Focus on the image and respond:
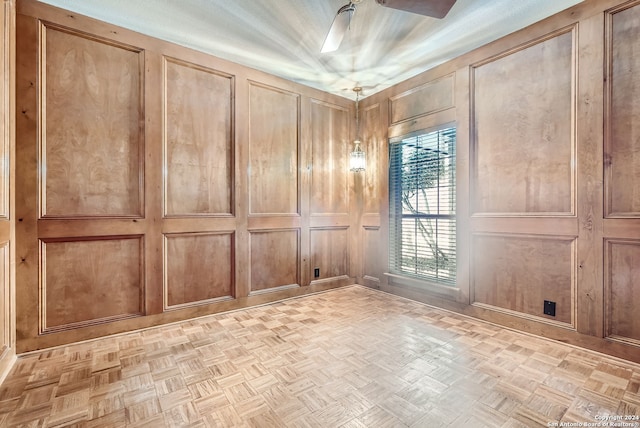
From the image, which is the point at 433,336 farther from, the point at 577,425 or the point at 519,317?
the point at 577,425

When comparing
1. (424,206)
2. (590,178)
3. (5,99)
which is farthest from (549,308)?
(5,99)

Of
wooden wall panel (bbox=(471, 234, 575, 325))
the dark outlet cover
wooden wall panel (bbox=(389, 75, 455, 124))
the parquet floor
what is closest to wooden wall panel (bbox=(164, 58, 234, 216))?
the parquet floor

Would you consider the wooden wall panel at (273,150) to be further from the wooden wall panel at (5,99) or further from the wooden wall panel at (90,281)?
the wooden wall panel at (5,99)

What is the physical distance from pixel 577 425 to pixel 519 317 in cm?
132

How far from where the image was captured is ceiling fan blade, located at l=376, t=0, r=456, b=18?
1.86 m

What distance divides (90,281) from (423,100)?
153 inches

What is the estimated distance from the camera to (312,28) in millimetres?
2676

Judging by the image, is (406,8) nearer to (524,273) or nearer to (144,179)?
(524,273)

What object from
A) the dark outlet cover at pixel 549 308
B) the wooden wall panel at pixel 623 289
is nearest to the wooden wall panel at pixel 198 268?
the dark outlet cover at pixel 549 308

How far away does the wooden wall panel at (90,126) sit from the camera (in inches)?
95.7

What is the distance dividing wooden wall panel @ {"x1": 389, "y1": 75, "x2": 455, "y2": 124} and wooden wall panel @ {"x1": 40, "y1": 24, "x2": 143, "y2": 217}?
2.89 metres

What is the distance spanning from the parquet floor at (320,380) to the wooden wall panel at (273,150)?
1491 millimetres

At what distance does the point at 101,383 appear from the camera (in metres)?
1.92

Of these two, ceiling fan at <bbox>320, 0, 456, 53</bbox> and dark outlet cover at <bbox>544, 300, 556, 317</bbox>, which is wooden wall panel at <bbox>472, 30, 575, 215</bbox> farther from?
ceiling fan at <bbox>320, 0, 456, 53</bbox>
